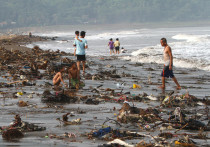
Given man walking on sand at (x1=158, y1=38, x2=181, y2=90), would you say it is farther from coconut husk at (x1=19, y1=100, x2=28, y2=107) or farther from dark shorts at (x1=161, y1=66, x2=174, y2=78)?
coconut husk at (x1=19, y1=100, x2=28, y2=107)

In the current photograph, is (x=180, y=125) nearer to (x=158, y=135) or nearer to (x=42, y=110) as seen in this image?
(x=158, y=135)

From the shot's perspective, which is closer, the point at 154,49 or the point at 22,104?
the point at 22,104

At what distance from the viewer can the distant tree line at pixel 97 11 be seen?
153 metres

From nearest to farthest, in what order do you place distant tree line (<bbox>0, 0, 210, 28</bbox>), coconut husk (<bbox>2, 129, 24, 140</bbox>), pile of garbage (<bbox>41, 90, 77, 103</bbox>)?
coconut husk (<bbox>2, 129, 24, 140</bbox>), pile of garbage (<bbox>41, 90, 77, 103</bbox>), distant tree line (<bbox>0, 0, 210, 28</bbox>)

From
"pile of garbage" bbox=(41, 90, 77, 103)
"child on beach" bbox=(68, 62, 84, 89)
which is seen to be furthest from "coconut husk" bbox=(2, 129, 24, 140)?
"child on beach" bbox=(68, 62, 84, 89)

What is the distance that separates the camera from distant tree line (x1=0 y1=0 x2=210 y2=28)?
153125 millimetres

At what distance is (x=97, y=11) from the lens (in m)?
177

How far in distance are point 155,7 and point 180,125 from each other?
7060 inches

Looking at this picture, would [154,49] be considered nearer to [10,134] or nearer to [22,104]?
[22,104]

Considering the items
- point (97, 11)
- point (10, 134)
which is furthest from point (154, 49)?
point (97, 11)

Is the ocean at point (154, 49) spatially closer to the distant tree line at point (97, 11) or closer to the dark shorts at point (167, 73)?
the dark shorts at point (167, 73)

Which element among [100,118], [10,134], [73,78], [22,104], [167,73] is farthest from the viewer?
[167,73]

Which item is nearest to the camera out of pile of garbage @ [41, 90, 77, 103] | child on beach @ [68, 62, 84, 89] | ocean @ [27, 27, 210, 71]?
pile of garbage @ [41, 90, 77, 103]

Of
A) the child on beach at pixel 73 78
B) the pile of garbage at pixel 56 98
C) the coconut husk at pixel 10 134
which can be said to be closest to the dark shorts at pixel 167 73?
the child on beach at pixel 73 78
